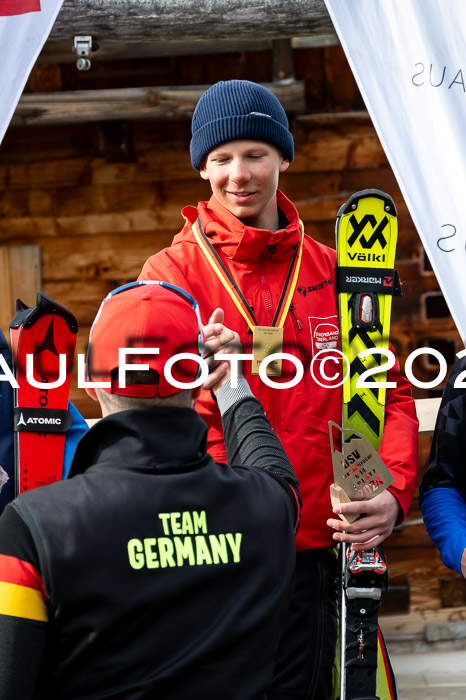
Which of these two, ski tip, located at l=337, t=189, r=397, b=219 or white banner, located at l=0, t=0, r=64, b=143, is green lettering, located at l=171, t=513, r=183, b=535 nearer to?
ski tip, located at l=337, t=189, r=397, b=219

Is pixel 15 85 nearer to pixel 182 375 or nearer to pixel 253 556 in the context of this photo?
pixel 182 375

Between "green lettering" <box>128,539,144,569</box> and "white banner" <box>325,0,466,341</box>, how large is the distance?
1.52 meters

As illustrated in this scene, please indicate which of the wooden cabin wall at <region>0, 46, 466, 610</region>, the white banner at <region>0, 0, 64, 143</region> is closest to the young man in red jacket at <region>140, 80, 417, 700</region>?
the white banner at <region>0, 0, 64, 143</region>

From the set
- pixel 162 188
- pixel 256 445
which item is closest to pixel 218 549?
pixel 256 445

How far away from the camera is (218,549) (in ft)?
4.63

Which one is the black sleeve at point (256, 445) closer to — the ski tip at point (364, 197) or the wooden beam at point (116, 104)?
→ the ski tip at point (364, 197)

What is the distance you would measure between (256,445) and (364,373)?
2.30ft

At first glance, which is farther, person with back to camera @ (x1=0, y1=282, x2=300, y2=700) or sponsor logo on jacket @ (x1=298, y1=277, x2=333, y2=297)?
sponsor logo on jacket @ (x1=298, y1=277, x2=333, y2=297)

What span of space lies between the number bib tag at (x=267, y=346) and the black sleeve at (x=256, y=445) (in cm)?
38

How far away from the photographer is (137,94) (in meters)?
4.06

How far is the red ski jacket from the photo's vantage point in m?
2.18

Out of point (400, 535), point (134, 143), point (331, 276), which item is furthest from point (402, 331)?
point (331, 276)

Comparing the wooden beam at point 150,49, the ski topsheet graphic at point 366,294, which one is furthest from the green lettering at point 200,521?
the wooden beam at point 150,49

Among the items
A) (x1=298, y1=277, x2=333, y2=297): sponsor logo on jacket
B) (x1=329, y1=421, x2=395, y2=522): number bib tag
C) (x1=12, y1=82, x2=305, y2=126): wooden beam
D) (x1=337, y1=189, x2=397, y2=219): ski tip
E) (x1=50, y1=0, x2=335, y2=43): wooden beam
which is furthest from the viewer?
(x1=12, y1=82, x2=305, y2=126): wooden beam
